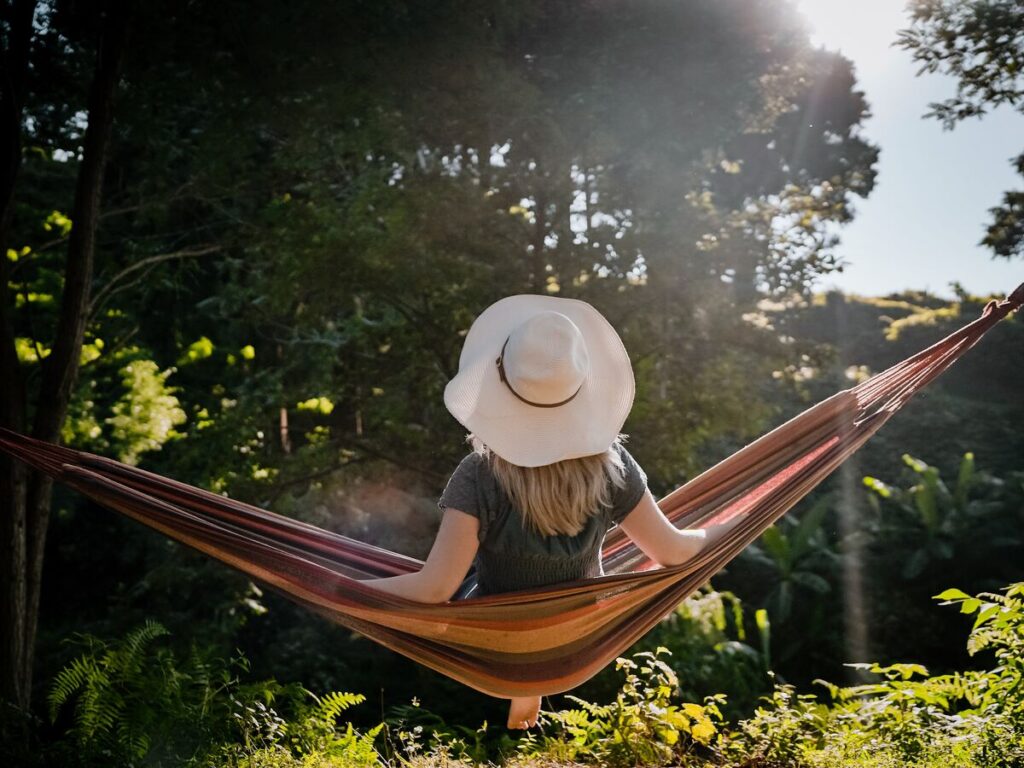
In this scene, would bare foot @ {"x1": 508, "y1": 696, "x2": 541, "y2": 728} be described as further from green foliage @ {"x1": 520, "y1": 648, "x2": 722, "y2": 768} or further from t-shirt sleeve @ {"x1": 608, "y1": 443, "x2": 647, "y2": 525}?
green foliage @ {"x1": 520, "y1": 648, "x2": 722, "y2": 768}

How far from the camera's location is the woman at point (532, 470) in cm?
173

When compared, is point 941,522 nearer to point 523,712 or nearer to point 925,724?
point 925,724

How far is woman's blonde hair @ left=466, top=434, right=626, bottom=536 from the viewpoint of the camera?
1.74 metres

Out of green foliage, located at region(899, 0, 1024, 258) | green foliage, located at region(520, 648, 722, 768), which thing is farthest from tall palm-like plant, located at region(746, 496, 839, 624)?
green foliage, located at region(899, 0, 1024, 258)

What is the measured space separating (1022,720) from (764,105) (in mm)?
4378

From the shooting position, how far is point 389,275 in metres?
5.57

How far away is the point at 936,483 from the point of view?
24.6 ft

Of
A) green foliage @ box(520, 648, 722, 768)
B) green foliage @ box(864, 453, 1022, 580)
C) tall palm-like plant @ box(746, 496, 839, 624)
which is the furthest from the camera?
green foliage @ box(864, 453, 1022, 580)

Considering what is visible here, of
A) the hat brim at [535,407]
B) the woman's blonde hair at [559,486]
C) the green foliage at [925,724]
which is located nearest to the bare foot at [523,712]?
the woman's blonde hair at [559,486]

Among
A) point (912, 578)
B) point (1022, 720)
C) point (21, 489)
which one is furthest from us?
point (912, 578)

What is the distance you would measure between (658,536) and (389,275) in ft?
12.8

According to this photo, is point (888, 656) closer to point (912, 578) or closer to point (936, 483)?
point (912, 578)

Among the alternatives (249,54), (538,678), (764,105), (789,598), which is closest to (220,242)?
(249,54)

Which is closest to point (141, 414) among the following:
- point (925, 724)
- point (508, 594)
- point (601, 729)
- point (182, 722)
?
point (182, 722)
